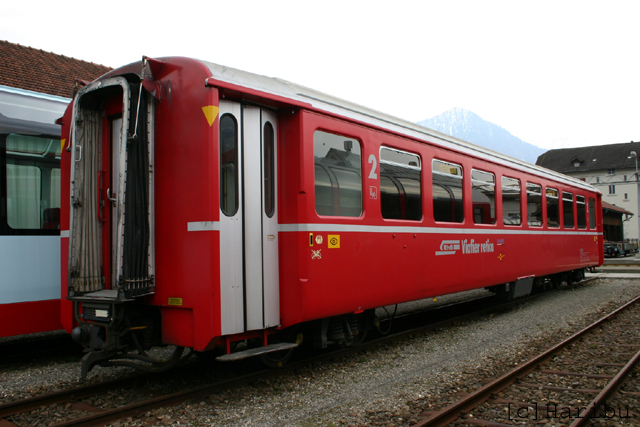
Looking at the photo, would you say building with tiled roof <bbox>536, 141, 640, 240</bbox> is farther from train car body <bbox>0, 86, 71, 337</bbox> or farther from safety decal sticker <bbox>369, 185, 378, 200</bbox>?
train car body <bbox>0, 86, 71, 337</bbox>

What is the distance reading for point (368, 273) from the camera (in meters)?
5.75

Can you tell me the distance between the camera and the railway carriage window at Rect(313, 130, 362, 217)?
5242mm

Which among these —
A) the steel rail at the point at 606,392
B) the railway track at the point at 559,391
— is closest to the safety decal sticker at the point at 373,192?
the railway track at the point at 559,391

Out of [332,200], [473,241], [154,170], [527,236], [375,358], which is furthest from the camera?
[527,236]

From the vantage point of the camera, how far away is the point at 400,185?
6508mm

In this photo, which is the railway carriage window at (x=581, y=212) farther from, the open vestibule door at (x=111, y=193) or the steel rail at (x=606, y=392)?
the open vestibule door at (x=111, y=193)

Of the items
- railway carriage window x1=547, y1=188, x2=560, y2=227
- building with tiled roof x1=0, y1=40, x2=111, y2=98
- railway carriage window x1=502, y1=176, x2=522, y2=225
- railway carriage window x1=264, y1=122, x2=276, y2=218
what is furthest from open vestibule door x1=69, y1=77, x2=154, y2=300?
building with tiled roof x1=0, y1=40, x2=111, y2=98

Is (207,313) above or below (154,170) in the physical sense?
below

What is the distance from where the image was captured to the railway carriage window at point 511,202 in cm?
923

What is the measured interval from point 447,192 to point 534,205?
391 centimetres

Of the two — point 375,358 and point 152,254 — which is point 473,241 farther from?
point 152,254

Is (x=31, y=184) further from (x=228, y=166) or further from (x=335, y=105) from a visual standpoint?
(x=335, y=105)

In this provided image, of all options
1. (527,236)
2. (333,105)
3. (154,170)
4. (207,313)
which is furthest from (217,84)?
(527,236)

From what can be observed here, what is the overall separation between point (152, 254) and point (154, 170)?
0.81 m
